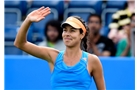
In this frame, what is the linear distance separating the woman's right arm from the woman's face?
189mm

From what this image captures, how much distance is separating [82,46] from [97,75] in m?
0.36

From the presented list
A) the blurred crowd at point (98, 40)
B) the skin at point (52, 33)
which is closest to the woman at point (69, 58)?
the blurred crowd at point (98, 40)

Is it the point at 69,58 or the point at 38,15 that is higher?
the point at 38,15

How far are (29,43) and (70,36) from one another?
36 centimetres

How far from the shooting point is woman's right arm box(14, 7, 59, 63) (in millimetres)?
4273

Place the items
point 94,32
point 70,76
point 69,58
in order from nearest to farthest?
point 70,76 < point 69,58 < point 94,32

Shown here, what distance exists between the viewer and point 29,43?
4.43 m

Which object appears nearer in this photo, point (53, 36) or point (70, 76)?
point (70, 76)

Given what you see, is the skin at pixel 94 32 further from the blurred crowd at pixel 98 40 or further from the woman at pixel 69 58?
the woman at pixel 69 58

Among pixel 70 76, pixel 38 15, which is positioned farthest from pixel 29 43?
pixel 70 76

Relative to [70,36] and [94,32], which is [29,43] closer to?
[70,36]

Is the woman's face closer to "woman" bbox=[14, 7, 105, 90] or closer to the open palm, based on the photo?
"woman" bbox=[14, 7, 105, 90]

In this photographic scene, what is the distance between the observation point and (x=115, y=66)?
7.31 m

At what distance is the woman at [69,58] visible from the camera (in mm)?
4258
